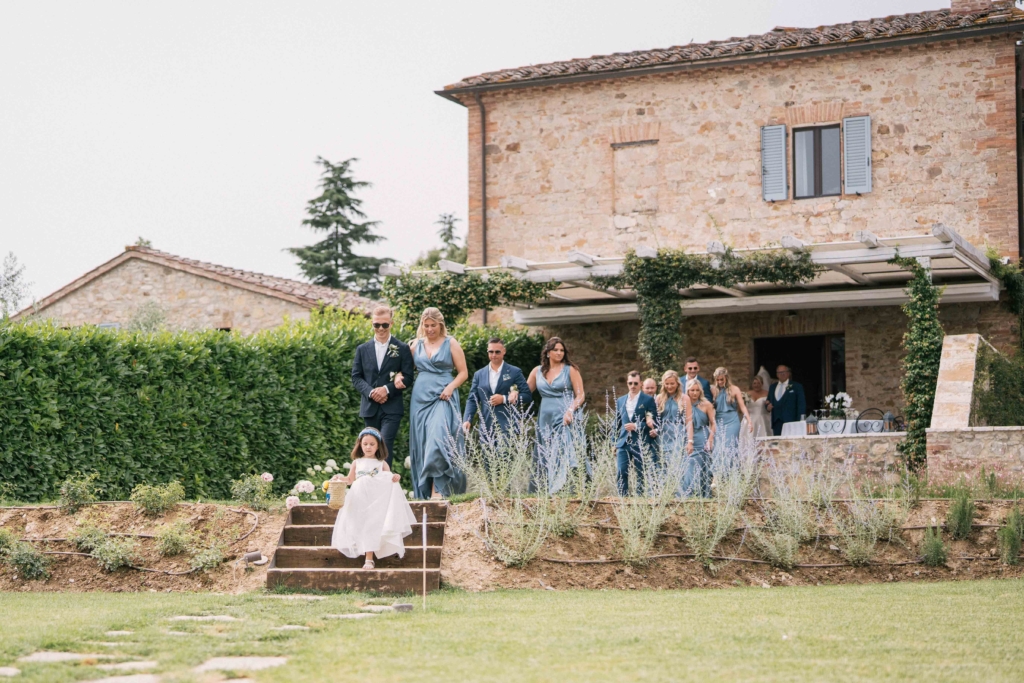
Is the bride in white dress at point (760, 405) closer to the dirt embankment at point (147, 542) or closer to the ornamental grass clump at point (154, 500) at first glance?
the dirt embankment at point (147, 542)

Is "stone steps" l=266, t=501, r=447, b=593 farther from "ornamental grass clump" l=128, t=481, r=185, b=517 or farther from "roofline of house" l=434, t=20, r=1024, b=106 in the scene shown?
"roofline of house" l=434, t=20, r=1024, b=106

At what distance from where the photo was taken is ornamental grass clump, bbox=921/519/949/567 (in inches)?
419

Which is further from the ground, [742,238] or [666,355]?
[742,238]

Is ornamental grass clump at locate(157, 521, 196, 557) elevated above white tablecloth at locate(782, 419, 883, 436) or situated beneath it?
situated beneath

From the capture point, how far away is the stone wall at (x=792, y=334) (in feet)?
63.6

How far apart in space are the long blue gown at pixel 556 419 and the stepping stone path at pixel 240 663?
506 cm

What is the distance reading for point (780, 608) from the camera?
27.3ft

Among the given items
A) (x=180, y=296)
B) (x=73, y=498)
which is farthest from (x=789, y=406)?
(x=180, y=296)

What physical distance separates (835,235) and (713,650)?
47.1ft

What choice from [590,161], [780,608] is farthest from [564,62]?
[780,608]

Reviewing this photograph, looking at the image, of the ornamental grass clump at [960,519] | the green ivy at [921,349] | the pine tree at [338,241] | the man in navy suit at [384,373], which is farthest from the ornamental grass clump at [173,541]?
the pine tree at [338,241]

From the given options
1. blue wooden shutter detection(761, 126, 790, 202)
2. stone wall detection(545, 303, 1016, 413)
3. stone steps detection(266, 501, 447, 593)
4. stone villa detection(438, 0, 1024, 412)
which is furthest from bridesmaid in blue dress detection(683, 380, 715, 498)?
blue wooden shutter detection(761, 126, 790, 202)

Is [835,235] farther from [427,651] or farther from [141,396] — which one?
[427,651]

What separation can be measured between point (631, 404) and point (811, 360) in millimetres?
9822
